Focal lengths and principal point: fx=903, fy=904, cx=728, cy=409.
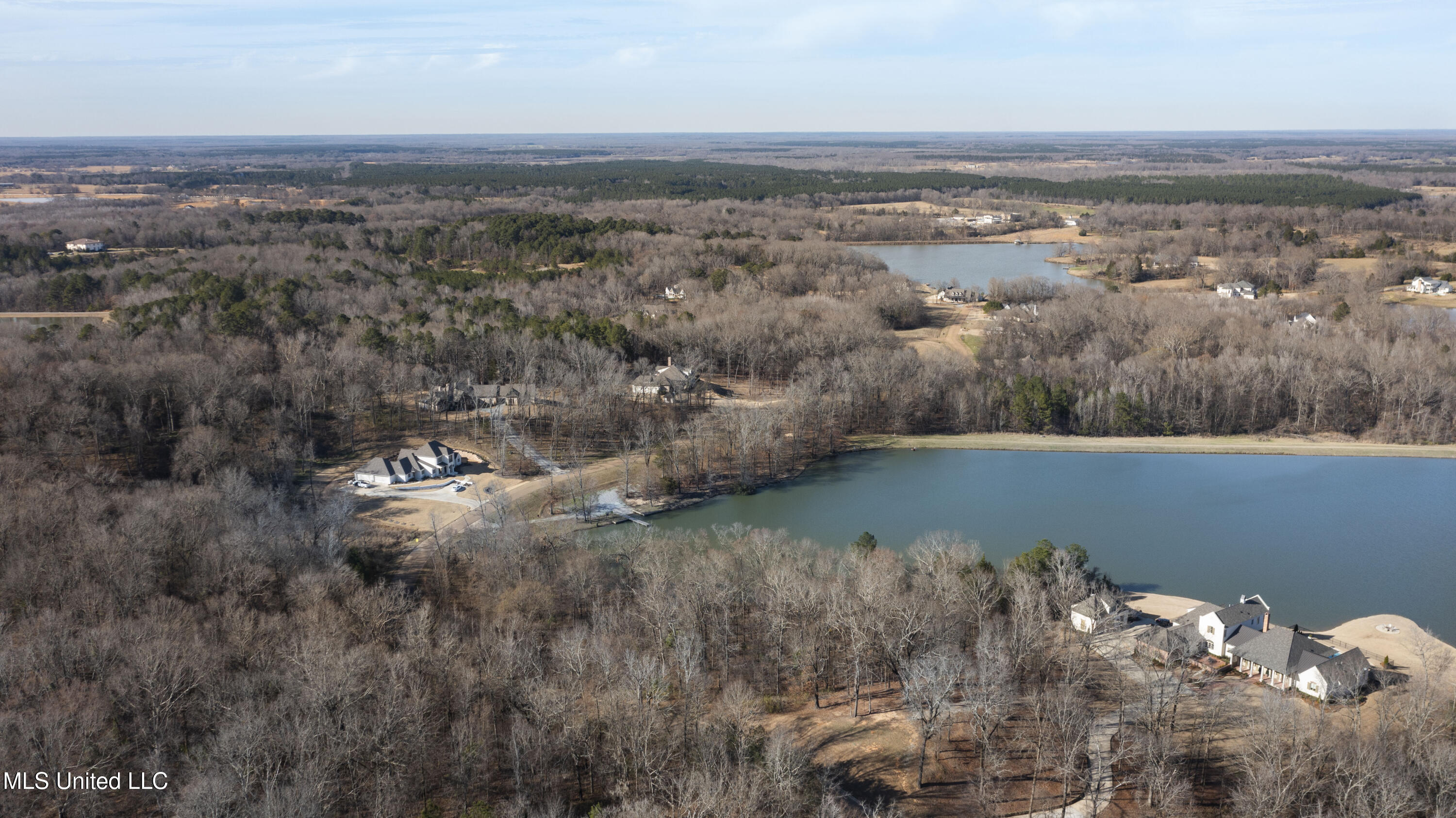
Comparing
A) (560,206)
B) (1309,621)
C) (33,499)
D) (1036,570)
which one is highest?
(560,206)

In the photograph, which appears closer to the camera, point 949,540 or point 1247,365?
point 949,540

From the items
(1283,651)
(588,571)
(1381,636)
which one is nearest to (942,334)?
(1381,636)

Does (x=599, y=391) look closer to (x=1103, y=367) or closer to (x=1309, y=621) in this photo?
(x=1103, y=367)

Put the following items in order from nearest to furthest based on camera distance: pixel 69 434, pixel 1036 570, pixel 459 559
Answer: pixel 1036 570 → pixel 459 559 → pixel 69 434

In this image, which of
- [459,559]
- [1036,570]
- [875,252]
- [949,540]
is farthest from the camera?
[875,252]

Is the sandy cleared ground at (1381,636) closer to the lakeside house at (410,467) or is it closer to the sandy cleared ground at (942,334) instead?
the lakeside house at (410,467)

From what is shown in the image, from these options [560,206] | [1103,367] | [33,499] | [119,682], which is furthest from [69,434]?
[560,206]

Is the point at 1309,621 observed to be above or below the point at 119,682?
below
